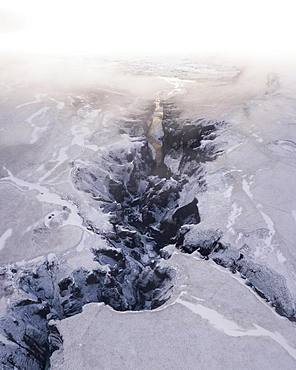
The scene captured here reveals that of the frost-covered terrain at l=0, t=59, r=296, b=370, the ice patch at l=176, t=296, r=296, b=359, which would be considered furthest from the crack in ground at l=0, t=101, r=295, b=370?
the ice patch at l=176, t=296, r=296, b=359

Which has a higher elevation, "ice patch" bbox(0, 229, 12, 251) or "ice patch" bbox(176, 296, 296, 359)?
"ice patch" bbox(176, 296, 296, 359)

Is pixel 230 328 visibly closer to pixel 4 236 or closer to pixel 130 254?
pixel 130 254

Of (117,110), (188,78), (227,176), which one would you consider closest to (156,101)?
(117,110)

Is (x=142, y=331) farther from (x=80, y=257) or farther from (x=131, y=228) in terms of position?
(x=131, y=228)

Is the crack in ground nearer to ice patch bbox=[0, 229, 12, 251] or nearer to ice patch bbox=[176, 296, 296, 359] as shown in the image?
ice patch bbox=[176, 296, 296, 359]

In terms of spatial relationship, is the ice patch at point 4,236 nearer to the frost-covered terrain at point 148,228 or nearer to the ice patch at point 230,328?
the frost-covered terrain at point 148,228

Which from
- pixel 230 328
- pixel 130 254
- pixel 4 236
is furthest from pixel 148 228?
pixel 230 328
